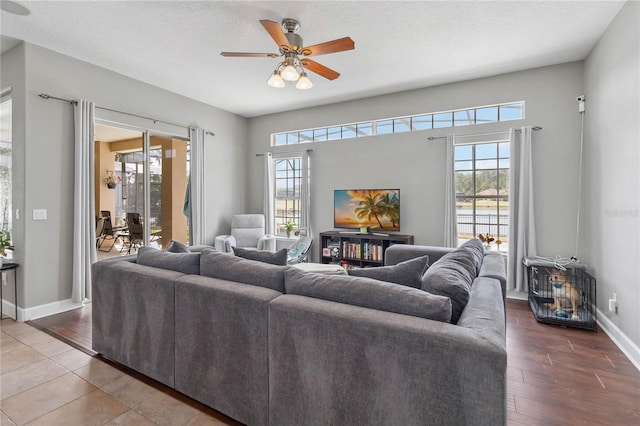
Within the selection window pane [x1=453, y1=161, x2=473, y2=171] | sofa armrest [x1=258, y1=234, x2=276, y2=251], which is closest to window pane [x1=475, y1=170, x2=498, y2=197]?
window pane [x1=453, y1=161, x2=473, y2=171]

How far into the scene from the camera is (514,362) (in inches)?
100

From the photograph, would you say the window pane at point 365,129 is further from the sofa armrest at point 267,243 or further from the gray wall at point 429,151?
the sofa armrest at point 267,243

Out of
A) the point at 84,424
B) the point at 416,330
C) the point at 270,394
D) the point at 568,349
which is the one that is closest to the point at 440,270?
the point at 416,330

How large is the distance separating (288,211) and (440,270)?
4.60 meters

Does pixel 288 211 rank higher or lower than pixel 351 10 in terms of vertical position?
lower

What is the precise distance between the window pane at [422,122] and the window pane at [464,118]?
0.35 metres

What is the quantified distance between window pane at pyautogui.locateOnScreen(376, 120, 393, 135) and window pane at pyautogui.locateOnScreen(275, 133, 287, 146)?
190cm

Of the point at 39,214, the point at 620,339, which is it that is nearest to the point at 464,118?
the point at 620,339

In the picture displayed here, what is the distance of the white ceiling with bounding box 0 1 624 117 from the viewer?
9.13 feet

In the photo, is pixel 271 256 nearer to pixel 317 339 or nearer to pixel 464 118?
pixel 317 339

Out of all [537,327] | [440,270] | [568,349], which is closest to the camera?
[440,270]

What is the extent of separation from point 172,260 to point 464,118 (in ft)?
13.8

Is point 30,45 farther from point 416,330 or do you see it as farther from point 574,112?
point 574,112

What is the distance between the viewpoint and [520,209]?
404 cm
